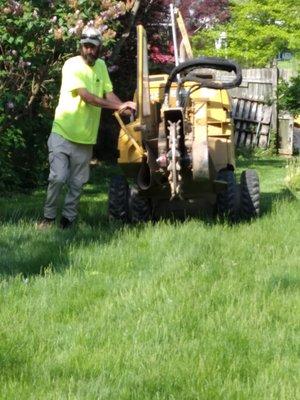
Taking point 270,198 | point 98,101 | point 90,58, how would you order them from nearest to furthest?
1. point 98,101
2. point 90,58
3. point 270,198

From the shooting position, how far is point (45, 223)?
705cm

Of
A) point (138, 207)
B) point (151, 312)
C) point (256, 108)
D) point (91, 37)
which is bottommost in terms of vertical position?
point (151, 312)

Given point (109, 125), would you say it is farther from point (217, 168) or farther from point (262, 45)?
point (262, 45)

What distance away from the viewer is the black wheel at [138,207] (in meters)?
7.32

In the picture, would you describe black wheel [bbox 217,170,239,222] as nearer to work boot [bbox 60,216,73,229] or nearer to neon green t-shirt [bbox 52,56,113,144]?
neon green t-shirt [bbox 52,56,113,144]

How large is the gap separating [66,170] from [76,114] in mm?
523

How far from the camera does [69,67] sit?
22.7 feet

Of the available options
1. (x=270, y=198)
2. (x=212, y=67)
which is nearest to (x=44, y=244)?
(x=212, y=67)

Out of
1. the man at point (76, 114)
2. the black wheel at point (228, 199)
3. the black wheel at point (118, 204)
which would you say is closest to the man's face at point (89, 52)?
the man at point (76, 114)

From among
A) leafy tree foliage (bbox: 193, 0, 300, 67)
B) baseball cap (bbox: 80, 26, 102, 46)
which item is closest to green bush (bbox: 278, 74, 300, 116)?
leafy tree foliage (bbox: 193, 0, 300, 67)

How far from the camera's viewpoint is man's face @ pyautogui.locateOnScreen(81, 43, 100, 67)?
6883 mm

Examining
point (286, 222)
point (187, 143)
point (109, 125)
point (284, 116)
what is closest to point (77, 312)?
point (187, 143)

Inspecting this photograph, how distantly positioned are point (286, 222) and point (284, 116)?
500 inches

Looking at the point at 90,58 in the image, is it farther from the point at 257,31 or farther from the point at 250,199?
the point at 257,31
